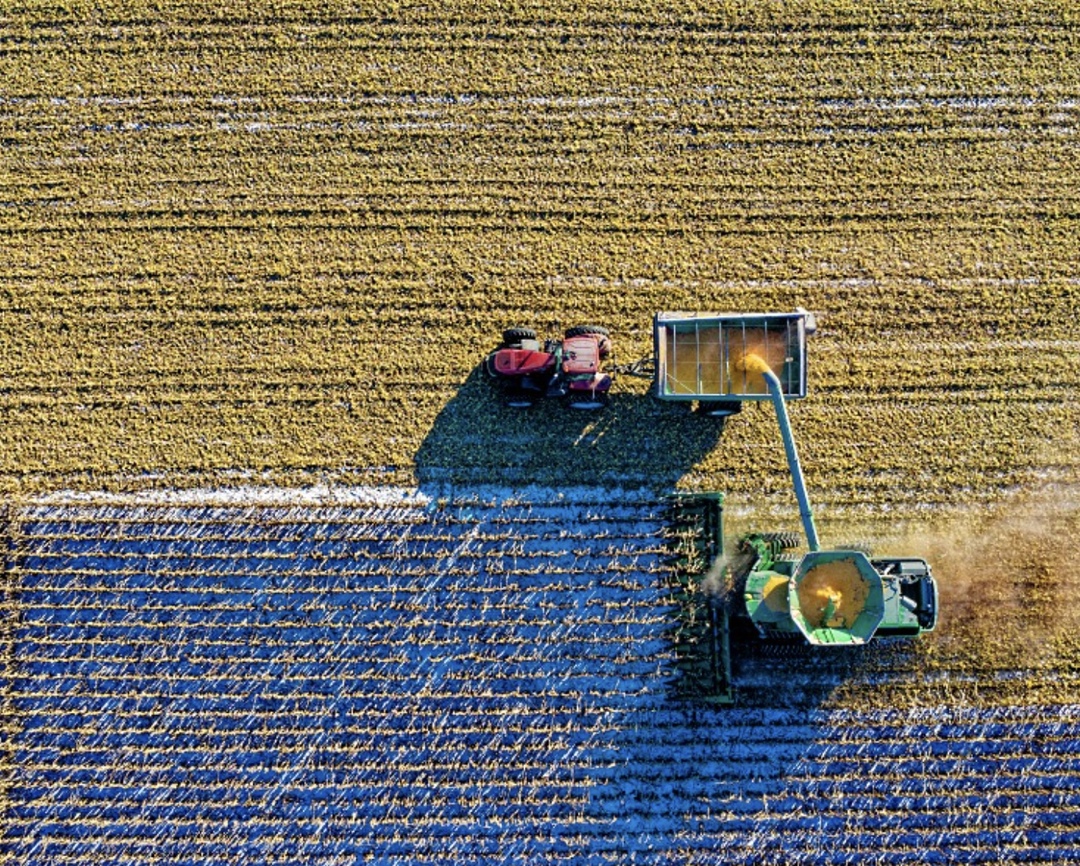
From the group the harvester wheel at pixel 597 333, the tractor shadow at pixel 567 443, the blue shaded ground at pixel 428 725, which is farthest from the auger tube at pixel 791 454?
the harvester wheel at pixel 597 333

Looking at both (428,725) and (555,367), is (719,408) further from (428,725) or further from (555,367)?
(428,725)

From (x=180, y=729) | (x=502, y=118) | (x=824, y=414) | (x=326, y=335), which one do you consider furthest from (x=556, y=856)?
(x=502, y=118)

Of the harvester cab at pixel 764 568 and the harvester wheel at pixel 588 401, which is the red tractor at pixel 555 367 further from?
the harvester cab at pixel 764 568

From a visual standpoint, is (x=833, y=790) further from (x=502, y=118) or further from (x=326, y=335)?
(x=502, y=118)

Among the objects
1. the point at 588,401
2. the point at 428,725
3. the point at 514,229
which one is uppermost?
the point at 514,229

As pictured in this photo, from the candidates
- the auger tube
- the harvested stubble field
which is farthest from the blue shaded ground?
the auger tube

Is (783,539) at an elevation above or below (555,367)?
below

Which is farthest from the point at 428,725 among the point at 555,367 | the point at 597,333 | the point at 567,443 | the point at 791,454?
the point at 791,454
